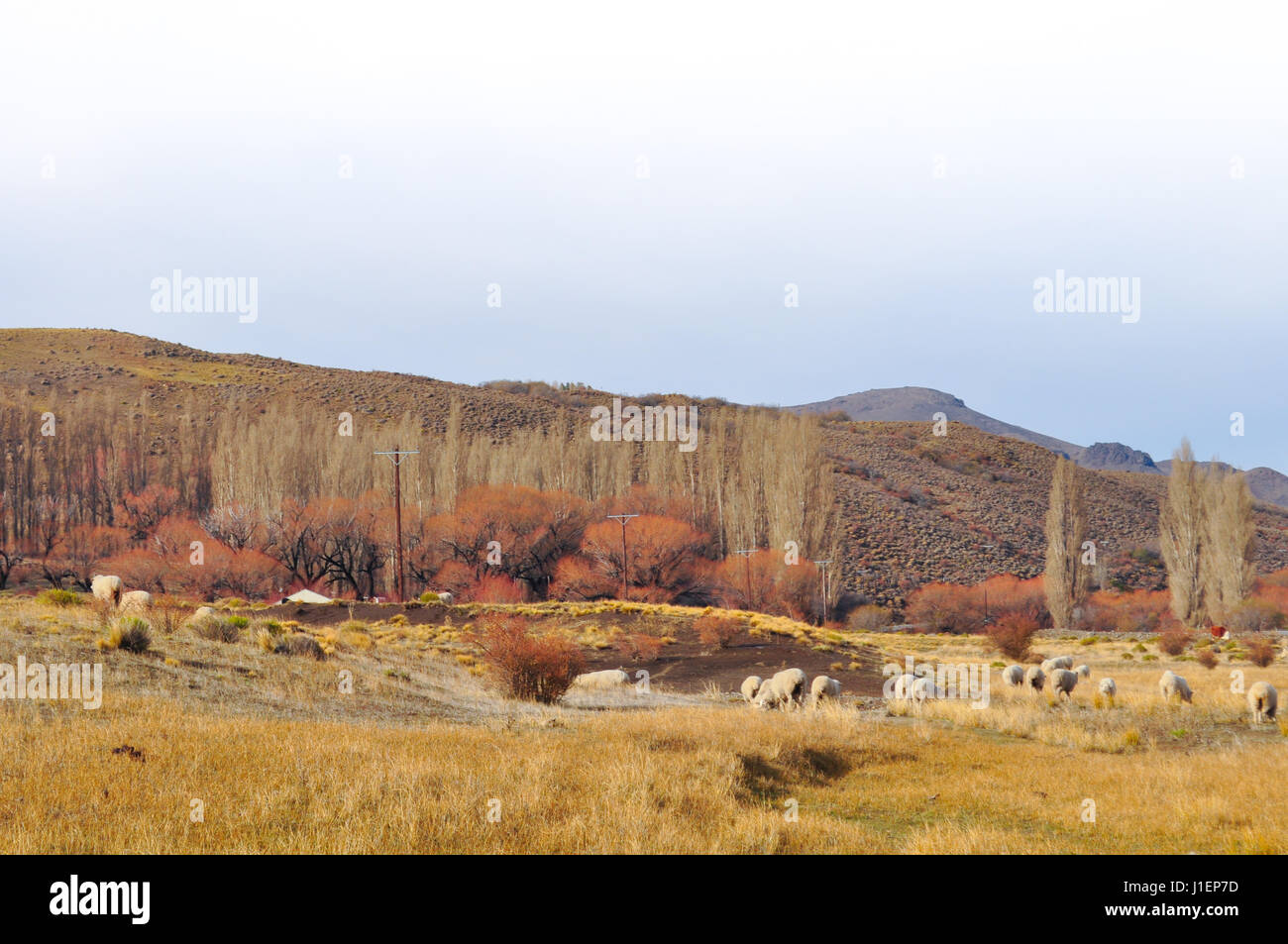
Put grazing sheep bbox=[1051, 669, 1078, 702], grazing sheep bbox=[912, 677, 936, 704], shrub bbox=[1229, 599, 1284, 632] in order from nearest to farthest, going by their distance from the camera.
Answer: grazing sheep bbox=[912, 677, 936, 704] → grazing sheep bbox=[1051, 669, 1078, 702] → shrub bbox=[1229, 599, 1284, 632]

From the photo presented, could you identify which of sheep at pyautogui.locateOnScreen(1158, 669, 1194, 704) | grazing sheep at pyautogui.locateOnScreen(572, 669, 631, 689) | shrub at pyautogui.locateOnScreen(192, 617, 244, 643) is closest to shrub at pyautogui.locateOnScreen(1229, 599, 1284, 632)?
sheep at pyautogui.locateOnScreen(1158, 669, 1194, 704)

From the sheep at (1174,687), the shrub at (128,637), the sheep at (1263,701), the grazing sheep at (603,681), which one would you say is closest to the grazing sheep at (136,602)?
the shrub at (128,637)

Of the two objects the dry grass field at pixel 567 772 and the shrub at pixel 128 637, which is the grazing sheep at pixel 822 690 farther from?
the shrub at pixel 128 637

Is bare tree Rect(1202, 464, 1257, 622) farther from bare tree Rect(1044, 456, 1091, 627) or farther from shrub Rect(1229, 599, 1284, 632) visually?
bare tree Rect(1044, 456, 1091, 627)

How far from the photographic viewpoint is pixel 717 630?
134ft

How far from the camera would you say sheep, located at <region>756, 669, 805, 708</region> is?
23391mm

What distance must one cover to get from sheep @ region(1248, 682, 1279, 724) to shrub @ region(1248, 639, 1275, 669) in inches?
844

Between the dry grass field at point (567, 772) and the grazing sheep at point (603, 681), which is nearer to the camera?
the dry grass field at point (567, 772)

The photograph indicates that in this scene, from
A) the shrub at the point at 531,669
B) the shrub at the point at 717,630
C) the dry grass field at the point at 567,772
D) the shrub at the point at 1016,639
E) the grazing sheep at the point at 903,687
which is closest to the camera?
the dry grass field at the point at 567,772

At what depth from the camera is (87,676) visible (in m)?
17.2

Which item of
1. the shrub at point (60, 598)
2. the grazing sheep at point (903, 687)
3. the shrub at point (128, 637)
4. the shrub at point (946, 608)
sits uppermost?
the shrub at point (128, 637)

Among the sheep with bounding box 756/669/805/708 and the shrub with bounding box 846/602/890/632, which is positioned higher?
the sheep with bounding box 756/669/805/708

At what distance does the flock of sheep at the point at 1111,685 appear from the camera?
2081 cm
